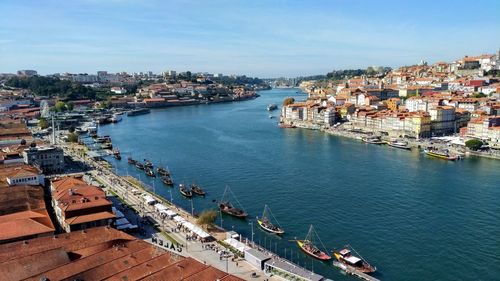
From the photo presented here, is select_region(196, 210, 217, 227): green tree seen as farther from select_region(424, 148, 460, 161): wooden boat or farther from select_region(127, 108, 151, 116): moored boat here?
select_region(127, 108, 151, 116): moored boat

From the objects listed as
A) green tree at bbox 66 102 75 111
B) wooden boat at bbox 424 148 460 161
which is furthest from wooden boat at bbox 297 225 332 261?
green tree at bbox 66 102 75 111

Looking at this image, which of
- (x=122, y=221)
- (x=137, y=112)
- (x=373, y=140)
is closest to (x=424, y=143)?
(x=373, y=140)

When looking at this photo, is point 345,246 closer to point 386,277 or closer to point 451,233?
point 386,277

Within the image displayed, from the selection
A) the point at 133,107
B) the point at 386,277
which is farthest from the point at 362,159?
the point at 133,107

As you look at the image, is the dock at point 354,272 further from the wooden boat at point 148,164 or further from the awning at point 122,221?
the wooden boat at point 148,164

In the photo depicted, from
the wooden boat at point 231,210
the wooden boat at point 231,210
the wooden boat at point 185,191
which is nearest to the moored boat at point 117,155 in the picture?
the wooden boat at point 185,191

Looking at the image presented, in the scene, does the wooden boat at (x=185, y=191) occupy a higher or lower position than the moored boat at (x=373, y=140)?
lower
